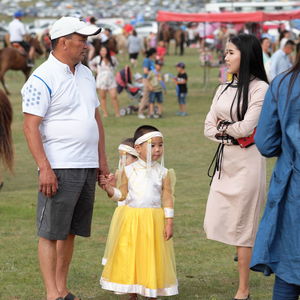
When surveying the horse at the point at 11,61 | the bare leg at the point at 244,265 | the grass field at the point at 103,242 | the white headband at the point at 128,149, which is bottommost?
the horse at the point at 11,61

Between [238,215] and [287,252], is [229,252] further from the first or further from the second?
[287,252]

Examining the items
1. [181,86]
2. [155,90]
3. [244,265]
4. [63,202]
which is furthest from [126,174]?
[181,86]

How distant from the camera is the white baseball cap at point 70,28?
19.1 ft

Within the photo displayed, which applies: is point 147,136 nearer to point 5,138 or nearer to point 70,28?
point 70,28

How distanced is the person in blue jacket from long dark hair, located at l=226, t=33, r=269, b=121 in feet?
5.02

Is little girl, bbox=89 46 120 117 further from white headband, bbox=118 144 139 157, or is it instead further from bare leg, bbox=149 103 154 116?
white headband, bbox=118 144 139 157

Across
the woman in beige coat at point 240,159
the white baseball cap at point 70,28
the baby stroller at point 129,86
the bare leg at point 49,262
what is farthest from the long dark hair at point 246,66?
the baby stroller at point 129,86

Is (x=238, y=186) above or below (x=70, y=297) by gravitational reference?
above

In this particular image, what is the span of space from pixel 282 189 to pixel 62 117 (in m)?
1.78

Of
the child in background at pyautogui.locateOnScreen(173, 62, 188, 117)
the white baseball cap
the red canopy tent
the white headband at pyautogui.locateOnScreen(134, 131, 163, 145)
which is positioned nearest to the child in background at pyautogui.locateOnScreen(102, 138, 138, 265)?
the white headband at pyautogui.locateOnScreen(134, 131, 163, 145)

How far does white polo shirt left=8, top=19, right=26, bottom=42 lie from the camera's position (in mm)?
28766

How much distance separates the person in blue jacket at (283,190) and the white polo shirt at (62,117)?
1.51 m

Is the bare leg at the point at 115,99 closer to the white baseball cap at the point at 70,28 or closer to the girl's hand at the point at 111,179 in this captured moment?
the girl's hand at the point at 111,179

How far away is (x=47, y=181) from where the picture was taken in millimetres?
5727
